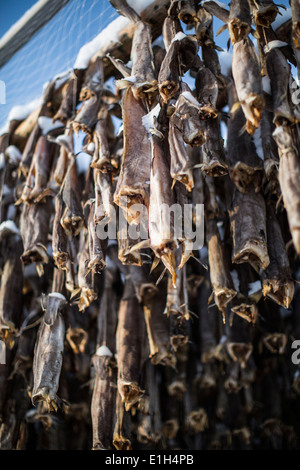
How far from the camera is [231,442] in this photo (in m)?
2.78

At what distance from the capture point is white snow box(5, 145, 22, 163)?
2.53m

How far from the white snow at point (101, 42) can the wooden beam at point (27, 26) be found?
21cm

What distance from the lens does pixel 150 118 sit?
1432 millimetres

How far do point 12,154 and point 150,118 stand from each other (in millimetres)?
1363

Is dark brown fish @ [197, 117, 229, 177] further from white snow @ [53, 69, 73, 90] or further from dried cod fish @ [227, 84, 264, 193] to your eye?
white snow @ [53, 69, 73, 90]

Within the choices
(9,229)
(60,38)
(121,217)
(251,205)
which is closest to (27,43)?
(60,38)

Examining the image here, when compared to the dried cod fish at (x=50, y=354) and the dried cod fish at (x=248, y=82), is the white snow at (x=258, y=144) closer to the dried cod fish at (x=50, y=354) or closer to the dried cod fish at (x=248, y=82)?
the dried cod fish at (x=248, y=82)

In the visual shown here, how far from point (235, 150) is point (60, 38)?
4.00ft

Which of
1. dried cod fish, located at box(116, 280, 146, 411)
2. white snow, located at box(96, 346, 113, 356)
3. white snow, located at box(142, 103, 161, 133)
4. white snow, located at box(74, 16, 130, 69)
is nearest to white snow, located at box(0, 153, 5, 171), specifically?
white snow, located at box(74, 16, 130, 69)

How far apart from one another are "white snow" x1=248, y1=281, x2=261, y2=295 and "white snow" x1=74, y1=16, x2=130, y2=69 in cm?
126

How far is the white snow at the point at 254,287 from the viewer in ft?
5.79

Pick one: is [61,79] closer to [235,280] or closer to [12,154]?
[12,154]

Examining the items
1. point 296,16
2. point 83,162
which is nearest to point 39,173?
point 83,162
